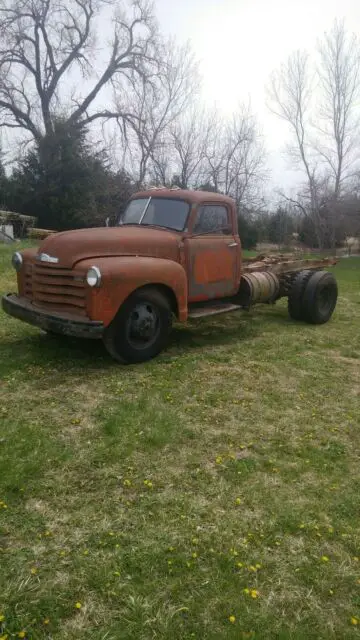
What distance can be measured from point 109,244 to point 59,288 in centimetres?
76

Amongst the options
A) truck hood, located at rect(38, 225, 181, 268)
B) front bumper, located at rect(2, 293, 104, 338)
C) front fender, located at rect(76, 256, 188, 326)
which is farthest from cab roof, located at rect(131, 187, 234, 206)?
front bumper, located at rect(2, 293, 104, 338)

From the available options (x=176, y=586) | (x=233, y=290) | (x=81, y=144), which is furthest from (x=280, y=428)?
(x=81, y=144)

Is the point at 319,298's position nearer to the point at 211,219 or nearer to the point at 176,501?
the point at 211,219

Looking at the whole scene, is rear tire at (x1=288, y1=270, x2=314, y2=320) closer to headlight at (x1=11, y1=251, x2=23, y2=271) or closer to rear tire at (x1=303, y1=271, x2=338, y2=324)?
rear tire at (x1=303, y1=271, x2=338, y2=324)

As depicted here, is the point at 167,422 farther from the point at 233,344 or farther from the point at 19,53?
the point at 19,53

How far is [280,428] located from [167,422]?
1.01 meters

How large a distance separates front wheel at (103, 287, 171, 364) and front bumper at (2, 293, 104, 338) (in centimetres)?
39

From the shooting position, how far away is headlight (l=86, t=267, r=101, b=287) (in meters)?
4.80

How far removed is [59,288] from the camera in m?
5.18

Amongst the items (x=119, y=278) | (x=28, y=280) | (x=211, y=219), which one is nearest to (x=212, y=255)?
(x=211, y=219)

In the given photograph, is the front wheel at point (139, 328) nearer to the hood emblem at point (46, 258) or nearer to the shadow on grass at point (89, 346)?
the shadow on grass at point (89, 346)

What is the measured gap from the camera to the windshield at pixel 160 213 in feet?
20.6

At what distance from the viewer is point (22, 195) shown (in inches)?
857

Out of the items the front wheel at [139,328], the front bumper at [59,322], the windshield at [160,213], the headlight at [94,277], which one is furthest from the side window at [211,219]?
the front bumper at [59,322]
